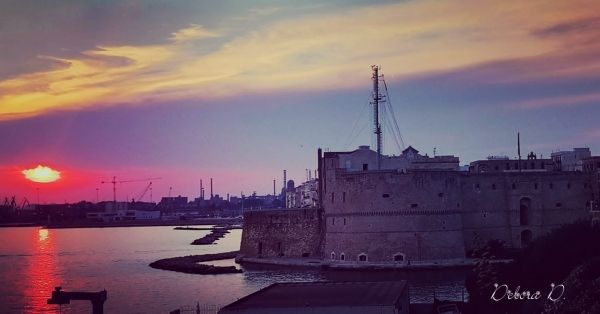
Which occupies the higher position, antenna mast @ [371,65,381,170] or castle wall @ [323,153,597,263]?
antenna mast @ [371,65,381,170]

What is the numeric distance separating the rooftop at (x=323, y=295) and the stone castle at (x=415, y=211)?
1275 cm

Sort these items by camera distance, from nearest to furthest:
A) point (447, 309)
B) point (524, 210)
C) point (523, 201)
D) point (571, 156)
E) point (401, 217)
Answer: point (447, 309)
point (401, 217)
point (523, 201)
point (524, 210)
point (571, 156)

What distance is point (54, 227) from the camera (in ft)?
553

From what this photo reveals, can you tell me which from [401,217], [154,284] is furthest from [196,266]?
[401,217]

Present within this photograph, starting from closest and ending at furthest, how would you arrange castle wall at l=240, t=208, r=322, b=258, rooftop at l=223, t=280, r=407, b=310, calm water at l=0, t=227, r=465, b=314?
rooftop at l=223, t=280, r=407, b=310, calm water at l=0, t=227, r=465, b=314, castle wall at l=240, t=208, r=322, b=258

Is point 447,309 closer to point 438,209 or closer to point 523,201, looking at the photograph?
point 438,209

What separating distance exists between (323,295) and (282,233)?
21.5m

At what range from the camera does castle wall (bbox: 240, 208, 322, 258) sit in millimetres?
44656

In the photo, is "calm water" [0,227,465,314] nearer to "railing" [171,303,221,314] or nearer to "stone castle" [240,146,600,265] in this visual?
"railing" [171,303,221,314]

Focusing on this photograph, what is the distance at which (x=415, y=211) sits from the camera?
39.5 meters

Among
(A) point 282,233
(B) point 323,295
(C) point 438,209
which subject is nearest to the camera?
(B) point 323,295

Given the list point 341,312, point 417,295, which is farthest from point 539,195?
point 341,312

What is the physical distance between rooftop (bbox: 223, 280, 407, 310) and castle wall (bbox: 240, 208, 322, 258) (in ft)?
56.7

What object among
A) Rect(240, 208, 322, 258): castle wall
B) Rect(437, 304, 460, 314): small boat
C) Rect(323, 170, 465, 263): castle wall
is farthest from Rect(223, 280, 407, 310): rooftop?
Rect(240, 208, 322, 258): castle wall
